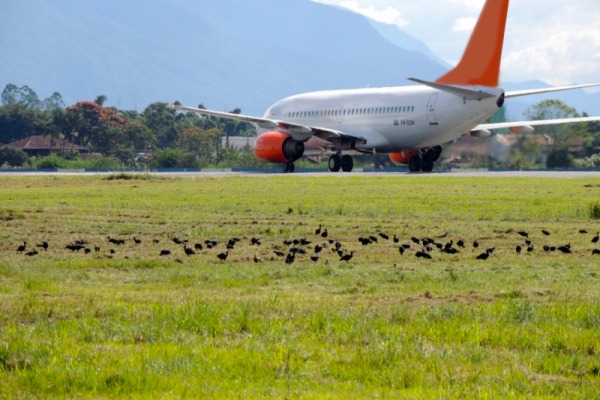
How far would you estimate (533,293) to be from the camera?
53.2 feet

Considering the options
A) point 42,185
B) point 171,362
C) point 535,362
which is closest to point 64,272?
point 171,362

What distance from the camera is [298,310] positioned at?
1423cm

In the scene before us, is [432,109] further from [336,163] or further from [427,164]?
[336,163]

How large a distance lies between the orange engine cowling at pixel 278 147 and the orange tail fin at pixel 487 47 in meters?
12.6

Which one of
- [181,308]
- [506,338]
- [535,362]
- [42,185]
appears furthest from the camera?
[42,185]

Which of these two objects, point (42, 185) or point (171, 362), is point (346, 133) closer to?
point (42, 185)

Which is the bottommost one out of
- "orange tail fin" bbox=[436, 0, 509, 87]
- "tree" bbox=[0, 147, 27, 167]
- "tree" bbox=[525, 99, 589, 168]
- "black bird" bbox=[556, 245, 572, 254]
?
"tree" bbox=[0, 147, 27, 167]

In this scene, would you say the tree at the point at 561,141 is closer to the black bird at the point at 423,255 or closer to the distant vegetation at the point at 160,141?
the distant vegetation at the point at 160,141

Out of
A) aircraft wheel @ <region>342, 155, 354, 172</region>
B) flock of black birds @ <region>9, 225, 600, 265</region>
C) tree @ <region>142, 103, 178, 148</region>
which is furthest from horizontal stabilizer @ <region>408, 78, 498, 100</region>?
tree @ <region>142, 103, 178, 148</region>

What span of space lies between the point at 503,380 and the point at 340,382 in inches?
55.7

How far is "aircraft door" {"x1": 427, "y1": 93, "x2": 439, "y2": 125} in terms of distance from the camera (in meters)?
65.5

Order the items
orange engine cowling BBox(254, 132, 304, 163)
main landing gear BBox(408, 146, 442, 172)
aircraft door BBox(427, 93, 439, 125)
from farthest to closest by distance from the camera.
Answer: orange engine cowling BBox(254, 132, 304, 163)
main landing gear BBox(408, 146, 442, 172)
aircraft door BBox(427, 93, 439, 125)

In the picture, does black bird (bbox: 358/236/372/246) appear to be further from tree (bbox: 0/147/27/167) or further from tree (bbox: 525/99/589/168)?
tree (bbox: 0/147/27/167)

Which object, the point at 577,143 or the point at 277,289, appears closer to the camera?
the point at 277,289
